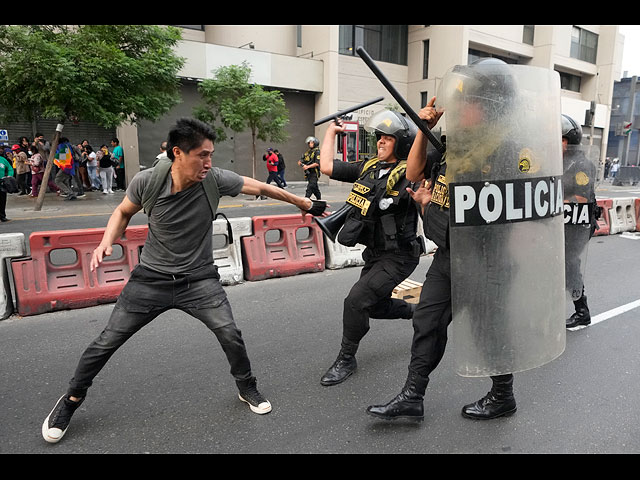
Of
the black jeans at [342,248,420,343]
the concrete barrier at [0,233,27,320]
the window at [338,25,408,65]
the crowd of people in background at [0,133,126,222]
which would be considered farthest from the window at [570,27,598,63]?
the concrete barrier at [0,233,27,320]

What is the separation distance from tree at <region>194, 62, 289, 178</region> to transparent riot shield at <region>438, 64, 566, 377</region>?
14.1 meters

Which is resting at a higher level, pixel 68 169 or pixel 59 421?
pixel 68 169

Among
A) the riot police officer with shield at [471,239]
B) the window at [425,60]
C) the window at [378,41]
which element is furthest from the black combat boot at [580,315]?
the window at [425,60]

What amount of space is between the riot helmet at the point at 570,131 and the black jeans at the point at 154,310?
2.90 metres

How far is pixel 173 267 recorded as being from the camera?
2770 mm

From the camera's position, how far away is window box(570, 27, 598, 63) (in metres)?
32.4

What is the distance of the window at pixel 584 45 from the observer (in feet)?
106

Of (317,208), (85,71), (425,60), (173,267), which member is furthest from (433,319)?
(425,60)

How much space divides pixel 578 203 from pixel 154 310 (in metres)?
3.37

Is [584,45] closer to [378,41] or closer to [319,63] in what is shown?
[378,41]
